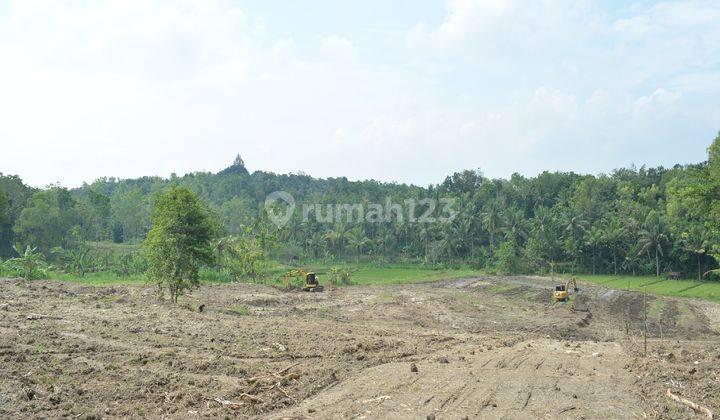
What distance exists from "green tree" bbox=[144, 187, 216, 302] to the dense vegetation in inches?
741

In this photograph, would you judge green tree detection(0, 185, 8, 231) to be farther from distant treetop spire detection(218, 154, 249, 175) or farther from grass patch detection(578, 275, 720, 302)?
distant treetop spire detection(218, 154, 249, 175)

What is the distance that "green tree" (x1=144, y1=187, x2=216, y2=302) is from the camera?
1168 inches

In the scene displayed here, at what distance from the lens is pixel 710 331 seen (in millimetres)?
30688

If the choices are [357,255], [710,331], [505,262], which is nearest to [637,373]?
[710,331]

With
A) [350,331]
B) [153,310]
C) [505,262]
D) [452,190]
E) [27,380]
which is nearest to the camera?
[27,380]

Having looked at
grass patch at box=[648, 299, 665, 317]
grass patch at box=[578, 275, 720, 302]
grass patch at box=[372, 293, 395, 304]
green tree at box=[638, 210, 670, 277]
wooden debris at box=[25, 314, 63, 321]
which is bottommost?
grass patch at box=[578, 275, 720, 302]

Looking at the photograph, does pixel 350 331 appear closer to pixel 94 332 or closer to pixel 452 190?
pixel 94 332

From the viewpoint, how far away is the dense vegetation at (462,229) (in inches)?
2660

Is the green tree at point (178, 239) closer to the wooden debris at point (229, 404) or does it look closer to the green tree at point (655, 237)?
the wooden debris at point (229, 404)

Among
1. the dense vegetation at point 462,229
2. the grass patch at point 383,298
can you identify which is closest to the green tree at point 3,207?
the dense vegetation at point 462,229

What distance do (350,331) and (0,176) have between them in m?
70.6

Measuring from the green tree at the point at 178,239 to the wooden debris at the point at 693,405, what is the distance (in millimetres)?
21561

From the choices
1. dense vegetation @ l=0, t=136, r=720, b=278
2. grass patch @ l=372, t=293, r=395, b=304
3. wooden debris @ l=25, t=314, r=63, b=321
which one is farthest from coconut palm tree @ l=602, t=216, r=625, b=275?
wooden debris @ l=25, t=314, r=63, b=321

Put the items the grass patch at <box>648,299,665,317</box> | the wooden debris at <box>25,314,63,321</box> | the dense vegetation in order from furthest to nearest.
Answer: the dense vegetation
the grass patch at <box>648,299,665,317</box>
the wooden debris at <box>25,314,63,321</box>
